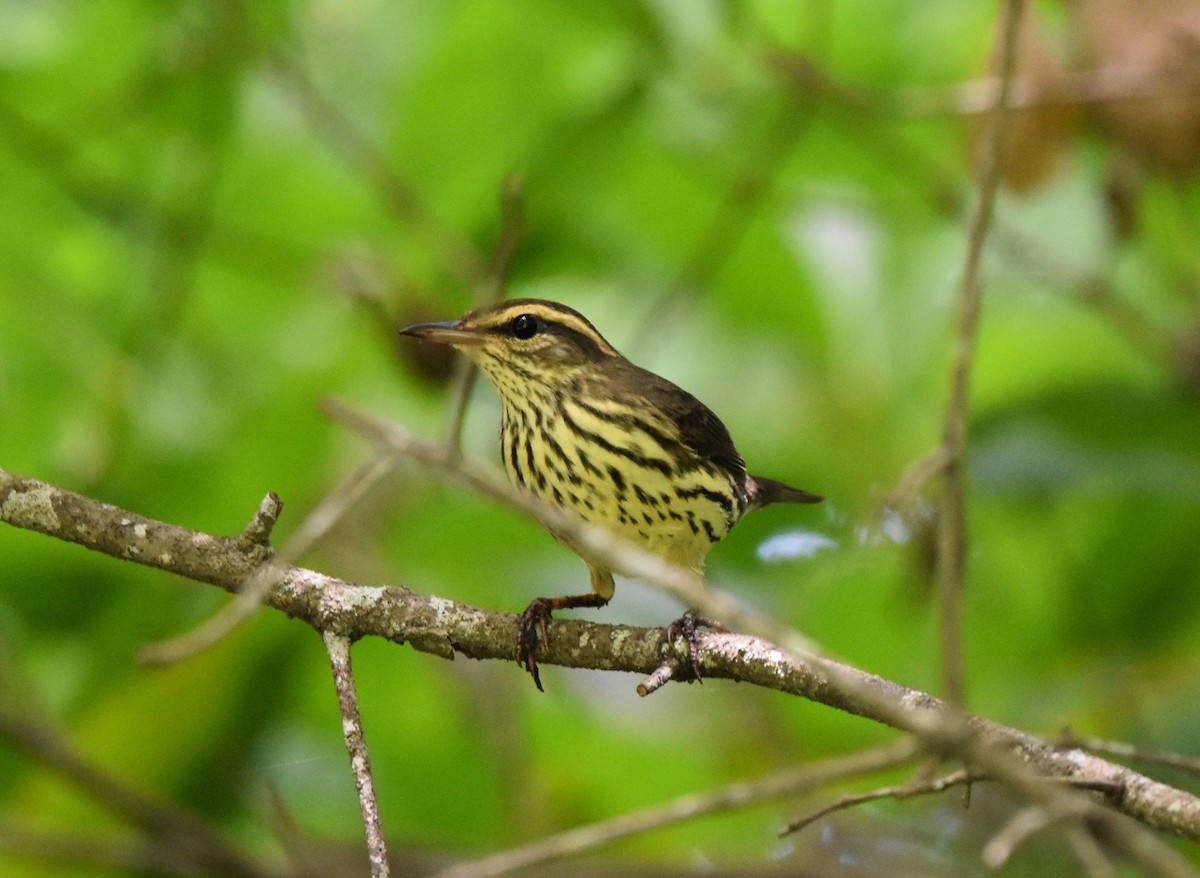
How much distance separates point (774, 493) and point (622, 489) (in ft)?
3.02

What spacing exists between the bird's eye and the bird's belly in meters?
0.32

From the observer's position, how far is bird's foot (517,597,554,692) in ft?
11.2

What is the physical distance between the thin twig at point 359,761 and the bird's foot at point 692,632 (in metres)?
0.66

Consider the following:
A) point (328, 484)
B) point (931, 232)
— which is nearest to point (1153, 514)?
point (931, 232)

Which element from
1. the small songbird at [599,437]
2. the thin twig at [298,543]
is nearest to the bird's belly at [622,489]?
the small songbird at [599,437]

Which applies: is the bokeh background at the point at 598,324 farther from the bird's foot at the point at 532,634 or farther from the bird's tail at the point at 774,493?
the bird's foot at the point at 532,634

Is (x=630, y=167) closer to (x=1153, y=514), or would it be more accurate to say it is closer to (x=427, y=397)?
(x=427, y=397)

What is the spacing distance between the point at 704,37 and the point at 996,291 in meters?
1.51

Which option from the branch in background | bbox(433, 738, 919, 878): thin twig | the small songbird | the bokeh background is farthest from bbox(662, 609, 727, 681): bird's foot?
the bokeh background

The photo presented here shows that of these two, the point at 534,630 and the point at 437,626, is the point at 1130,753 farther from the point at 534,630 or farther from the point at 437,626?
the point at 437,626

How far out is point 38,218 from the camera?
17.4 feet

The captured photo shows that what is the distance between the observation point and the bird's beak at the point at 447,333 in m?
4.34

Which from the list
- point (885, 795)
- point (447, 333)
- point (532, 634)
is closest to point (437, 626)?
point (532, 634)

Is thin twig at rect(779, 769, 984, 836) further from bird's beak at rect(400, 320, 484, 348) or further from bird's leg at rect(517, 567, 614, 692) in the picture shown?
bird's beak at rect(400, 320, 484, 348)
